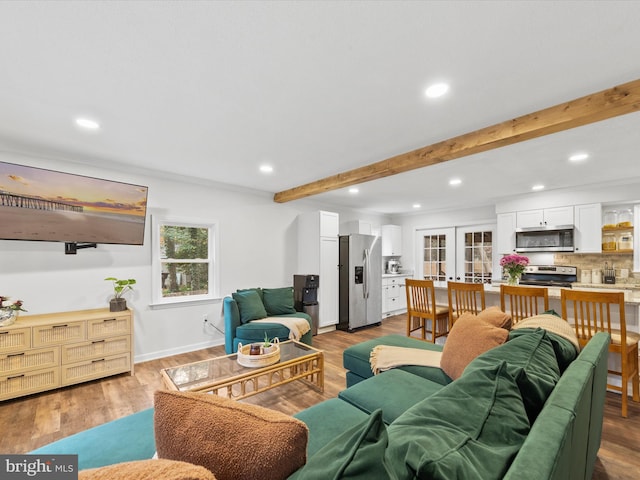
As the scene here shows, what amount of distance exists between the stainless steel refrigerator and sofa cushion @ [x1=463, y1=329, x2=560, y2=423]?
3.74 meters

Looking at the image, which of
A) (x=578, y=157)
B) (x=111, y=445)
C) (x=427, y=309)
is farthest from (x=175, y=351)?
(x=578, y=157)

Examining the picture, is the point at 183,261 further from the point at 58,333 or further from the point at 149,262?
the point at 58,333

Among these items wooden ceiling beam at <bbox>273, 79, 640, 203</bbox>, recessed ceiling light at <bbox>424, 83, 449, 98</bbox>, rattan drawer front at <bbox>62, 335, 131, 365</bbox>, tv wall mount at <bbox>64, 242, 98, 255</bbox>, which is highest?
recessed ceiling light at <bbox>424, 83, 449, 98</bbox>

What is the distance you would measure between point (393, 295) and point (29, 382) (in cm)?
589

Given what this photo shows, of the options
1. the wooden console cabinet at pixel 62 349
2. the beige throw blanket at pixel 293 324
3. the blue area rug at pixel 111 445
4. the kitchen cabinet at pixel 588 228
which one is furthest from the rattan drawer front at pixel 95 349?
the kitchen cabinet at pixel 588 228

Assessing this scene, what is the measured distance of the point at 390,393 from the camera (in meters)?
1.74

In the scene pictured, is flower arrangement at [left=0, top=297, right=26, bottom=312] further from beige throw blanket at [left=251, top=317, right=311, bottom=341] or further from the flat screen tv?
beige throw blanket at [left=251, top=317, right=311, bottom=341]

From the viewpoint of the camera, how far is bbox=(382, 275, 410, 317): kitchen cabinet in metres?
6.40

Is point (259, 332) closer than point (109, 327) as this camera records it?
No

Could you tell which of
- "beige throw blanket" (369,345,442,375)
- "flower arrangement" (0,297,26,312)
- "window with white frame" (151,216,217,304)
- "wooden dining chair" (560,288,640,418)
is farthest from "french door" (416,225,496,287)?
"flower arrangement" (0,297,26,312)

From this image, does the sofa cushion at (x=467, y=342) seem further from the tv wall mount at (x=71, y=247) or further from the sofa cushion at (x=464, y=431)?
the tv wall mount at (x=71, y=247)

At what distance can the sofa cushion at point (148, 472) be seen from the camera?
0.49 m

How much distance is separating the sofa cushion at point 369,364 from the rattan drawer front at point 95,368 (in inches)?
97.4

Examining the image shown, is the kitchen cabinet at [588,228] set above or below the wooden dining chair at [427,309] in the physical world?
above
